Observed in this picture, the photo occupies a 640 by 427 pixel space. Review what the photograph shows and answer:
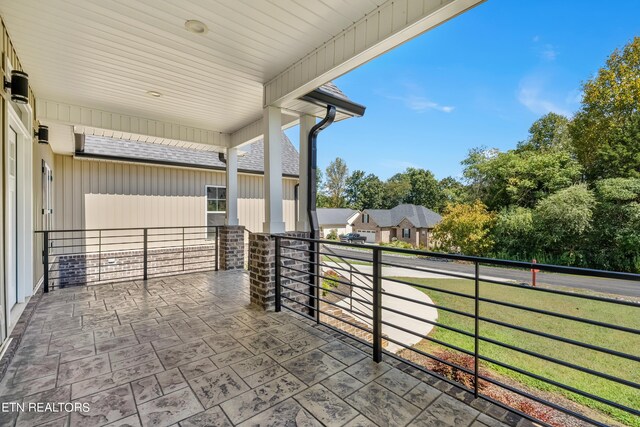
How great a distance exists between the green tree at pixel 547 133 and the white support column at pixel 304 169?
2669cm

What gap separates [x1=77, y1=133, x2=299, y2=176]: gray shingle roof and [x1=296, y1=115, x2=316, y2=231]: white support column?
3147 mm

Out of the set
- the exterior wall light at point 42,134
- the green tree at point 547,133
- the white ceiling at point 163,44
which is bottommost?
the exterior wall light at point 42,134

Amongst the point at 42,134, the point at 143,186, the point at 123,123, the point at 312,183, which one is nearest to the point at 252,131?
the point at 312,183

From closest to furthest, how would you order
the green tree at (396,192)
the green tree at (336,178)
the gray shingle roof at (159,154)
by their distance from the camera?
the gray shingle roof at (159,154)
the green tree at (336,178)
the green tree at (396,192)

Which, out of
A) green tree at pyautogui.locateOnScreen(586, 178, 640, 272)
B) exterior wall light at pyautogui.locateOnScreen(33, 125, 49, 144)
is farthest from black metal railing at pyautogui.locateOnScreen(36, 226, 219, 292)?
green tree at pyautogui.locateOnScreen(586, 178, 640, 272)

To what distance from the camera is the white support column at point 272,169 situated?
13.0ft

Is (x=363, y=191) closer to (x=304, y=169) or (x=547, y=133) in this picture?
(x=547, y=133)

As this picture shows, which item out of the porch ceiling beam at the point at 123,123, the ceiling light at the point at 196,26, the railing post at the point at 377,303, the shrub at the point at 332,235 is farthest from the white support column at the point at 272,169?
the shrub at the point at 332,235

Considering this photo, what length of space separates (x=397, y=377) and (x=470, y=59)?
3122 centimetres

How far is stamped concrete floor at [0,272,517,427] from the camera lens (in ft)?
5.74

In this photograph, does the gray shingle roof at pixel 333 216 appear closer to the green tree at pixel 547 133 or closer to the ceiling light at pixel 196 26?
the green tree at pixel 547 133

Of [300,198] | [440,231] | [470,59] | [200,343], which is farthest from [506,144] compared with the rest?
[200,343]

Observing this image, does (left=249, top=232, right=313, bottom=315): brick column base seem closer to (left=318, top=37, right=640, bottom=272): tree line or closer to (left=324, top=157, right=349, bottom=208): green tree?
(left=318, top=37, right=640, bottom=272): tree line

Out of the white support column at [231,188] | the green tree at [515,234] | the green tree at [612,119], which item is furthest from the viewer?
the green tree at [515,234]
